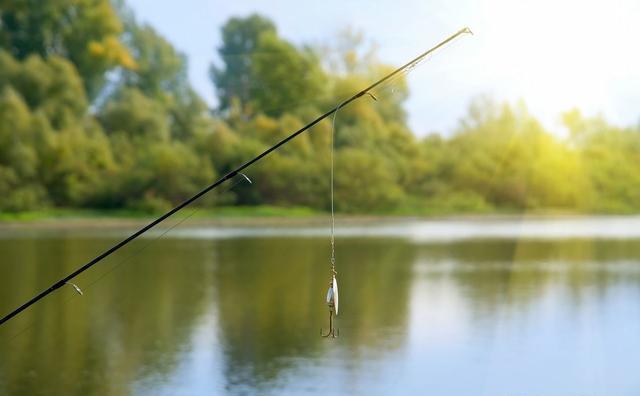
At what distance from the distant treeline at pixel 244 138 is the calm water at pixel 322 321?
1273 centimetres

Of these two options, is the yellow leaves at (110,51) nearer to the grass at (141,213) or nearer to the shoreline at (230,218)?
the grass at (141,213)

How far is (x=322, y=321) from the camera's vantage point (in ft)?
44.5

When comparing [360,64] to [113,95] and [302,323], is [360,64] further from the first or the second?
[302,323]

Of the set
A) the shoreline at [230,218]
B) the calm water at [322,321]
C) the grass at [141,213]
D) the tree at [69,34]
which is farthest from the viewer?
the tree at [69,34]

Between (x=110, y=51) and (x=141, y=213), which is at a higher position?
(x=110, y=51)

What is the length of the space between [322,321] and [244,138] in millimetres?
28642

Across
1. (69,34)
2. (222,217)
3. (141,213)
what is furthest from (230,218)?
(69,34)

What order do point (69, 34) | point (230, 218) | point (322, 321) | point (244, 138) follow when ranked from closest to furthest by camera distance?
1. point (322, 321)
2. point (230, 218)
3. point (244, 138)
4. point (69, 34)

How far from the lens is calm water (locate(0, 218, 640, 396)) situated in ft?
32.2

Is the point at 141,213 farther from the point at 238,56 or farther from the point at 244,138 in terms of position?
the point at 238,56

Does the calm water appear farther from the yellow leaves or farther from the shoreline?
the yellow leaves

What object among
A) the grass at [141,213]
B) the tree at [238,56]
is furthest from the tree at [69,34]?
the grass at [141,213]

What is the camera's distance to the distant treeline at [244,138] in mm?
38156

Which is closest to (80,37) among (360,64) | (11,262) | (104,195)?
(104,195)
